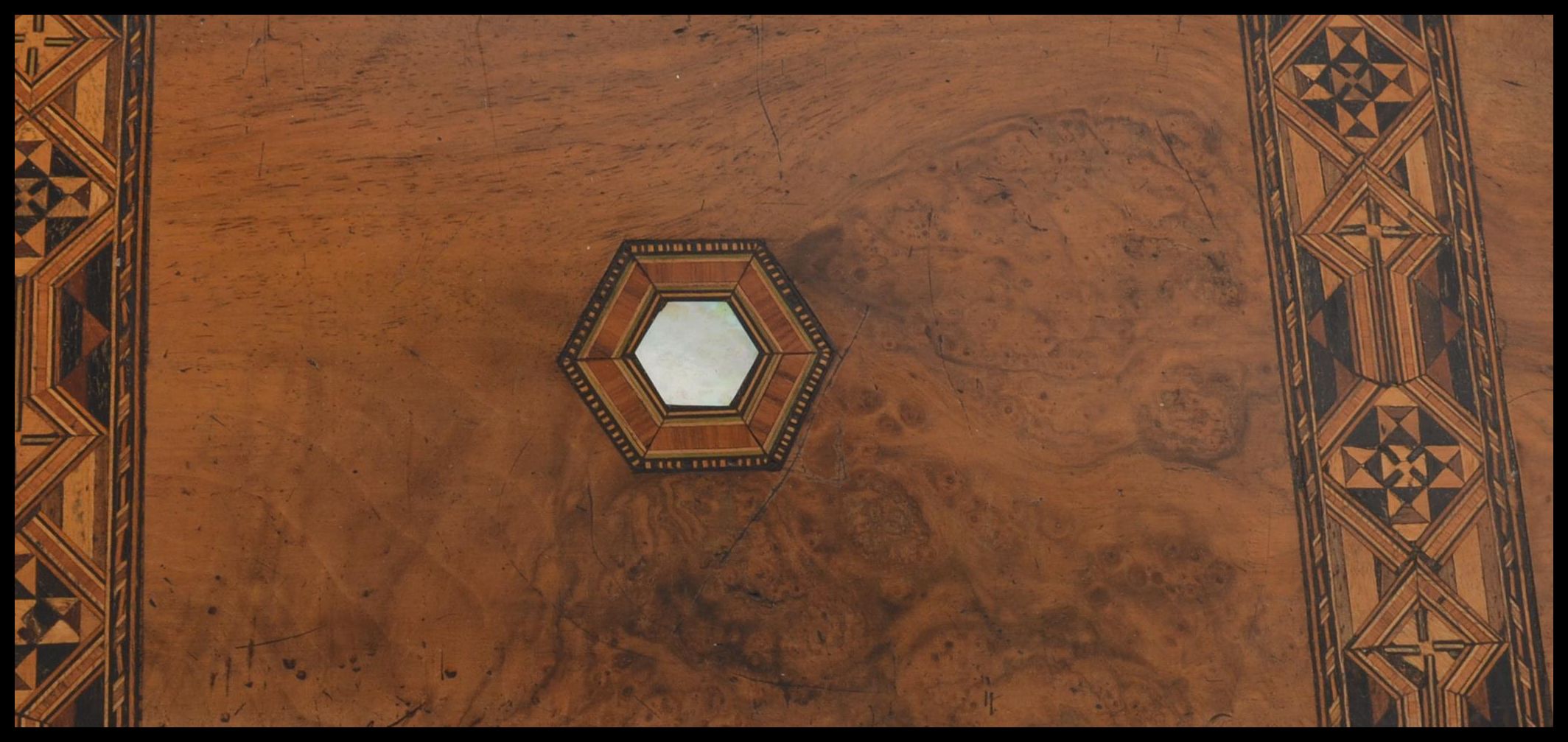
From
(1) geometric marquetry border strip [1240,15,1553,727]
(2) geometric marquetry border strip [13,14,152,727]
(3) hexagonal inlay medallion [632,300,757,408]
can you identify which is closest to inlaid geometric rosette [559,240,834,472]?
(3) hexagonal inlay medallion [632,300,757,408]

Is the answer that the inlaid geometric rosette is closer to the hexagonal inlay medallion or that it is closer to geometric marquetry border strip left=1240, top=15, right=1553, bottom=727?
the hexagonal inlay medallion

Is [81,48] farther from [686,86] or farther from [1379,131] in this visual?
[1379,131]

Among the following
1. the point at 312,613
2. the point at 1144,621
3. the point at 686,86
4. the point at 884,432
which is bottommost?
the point at 1144,621

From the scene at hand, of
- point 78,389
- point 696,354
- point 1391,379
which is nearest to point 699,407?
point 696,354

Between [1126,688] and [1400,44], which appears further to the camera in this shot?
[1400,44]

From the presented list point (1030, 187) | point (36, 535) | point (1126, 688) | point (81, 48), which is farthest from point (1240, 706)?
point (81, 48)

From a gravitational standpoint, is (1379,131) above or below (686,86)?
below
